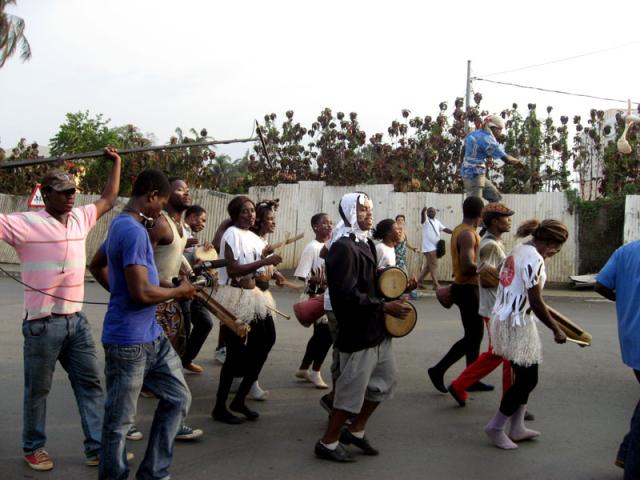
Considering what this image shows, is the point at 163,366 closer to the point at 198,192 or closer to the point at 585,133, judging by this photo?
the point at 198,192

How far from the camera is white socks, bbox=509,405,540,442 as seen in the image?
5.18 metres

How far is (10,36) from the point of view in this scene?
19.4 metres

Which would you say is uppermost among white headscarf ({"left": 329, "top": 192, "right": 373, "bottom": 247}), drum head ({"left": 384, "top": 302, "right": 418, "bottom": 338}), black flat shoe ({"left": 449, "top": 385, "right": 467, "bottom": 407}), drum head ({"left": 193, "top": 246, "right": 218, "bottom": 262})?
white headscarf ({"left": 329, "top": 192, "right": 373, "bottom": 247})

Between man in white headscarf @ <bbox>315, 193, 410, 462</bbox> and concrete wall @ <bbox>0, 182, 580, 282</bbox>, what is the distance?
33.9ft

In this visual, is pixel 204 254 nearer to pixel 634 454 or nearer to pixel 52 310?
pixel 52 310

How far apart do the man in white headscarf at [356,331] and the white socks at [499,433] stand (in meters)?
0.85

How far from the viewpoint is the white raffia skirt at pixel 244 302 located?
5.70 m

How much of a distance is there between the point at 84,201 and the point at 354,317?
15.6m

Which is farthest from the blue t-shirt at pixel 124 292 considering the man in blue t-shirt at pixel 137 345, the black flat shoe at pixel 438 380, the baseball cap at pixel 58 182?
the black flat shoe at pixel 438 380

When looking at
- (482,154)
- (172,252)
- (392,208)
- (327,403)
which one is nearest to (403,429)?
(327,403)

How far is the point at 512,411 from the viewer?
16.3 feet

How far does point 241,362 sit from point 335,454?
121cm

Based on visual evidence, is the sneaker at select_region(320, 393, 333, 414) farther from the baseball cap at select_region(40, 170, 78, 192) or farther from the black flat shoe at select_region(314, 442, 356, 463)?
the baseball cap at select_region(40, 170, 78, 192)

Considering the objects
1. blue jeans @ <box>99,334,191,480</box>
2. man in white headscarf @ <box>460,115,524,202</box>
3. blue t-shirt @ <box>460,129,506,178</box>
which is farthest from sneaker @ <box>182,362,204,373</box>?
blue t-shirt @ <box>460,129,506,178</box>
